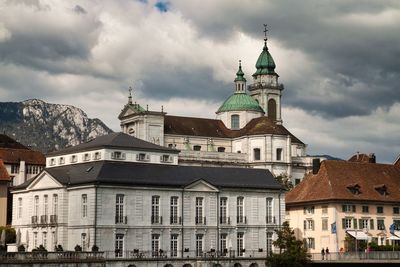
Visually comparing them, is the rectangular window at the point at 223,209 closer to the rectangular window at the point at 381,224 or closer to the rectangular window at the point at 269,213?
the rectangular window at the point at 269,213

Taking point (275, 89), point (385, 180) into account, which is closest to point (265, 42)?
point (275, 89)

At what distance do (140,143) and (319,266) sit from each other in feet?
91.5

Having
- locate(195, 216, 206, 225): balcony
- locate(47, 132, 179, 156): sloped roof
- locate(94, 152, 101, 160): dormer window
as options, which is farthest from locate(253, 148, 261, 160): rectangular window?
locate(195, 216, 206, 225): balcony

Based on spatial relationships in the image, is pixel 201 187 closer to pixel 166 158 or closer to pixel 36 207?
pixel 166 158

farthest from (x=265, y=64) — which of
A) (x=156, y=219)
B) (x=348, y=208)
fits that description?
(x=156, y=219)

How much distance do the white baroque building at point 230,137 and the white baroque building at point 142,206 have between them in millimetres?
43949

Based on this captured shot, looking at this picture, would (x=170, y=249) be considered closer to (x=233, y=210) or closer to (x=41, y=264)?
(x=233, y=210)

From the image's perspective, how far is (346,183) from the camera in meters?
105

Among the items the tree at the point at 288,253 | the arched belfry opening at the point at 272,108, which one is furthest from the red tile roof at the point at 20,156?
the arched belfry opening at the point at 272,108

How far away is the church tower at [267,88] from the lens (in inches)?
7141

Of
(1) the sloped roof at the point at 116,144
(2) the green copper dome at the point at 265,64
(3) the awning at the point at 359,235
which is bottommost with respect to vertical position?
(3) the awning at the point at 359,235

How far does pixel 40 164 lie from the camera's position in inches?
5261

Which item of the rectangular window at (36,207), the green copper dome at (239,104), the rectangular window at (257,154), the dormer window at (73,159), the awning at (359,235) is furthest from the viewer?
the green copper dome at (239,104)

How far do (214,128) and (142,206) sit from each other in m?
71.1
